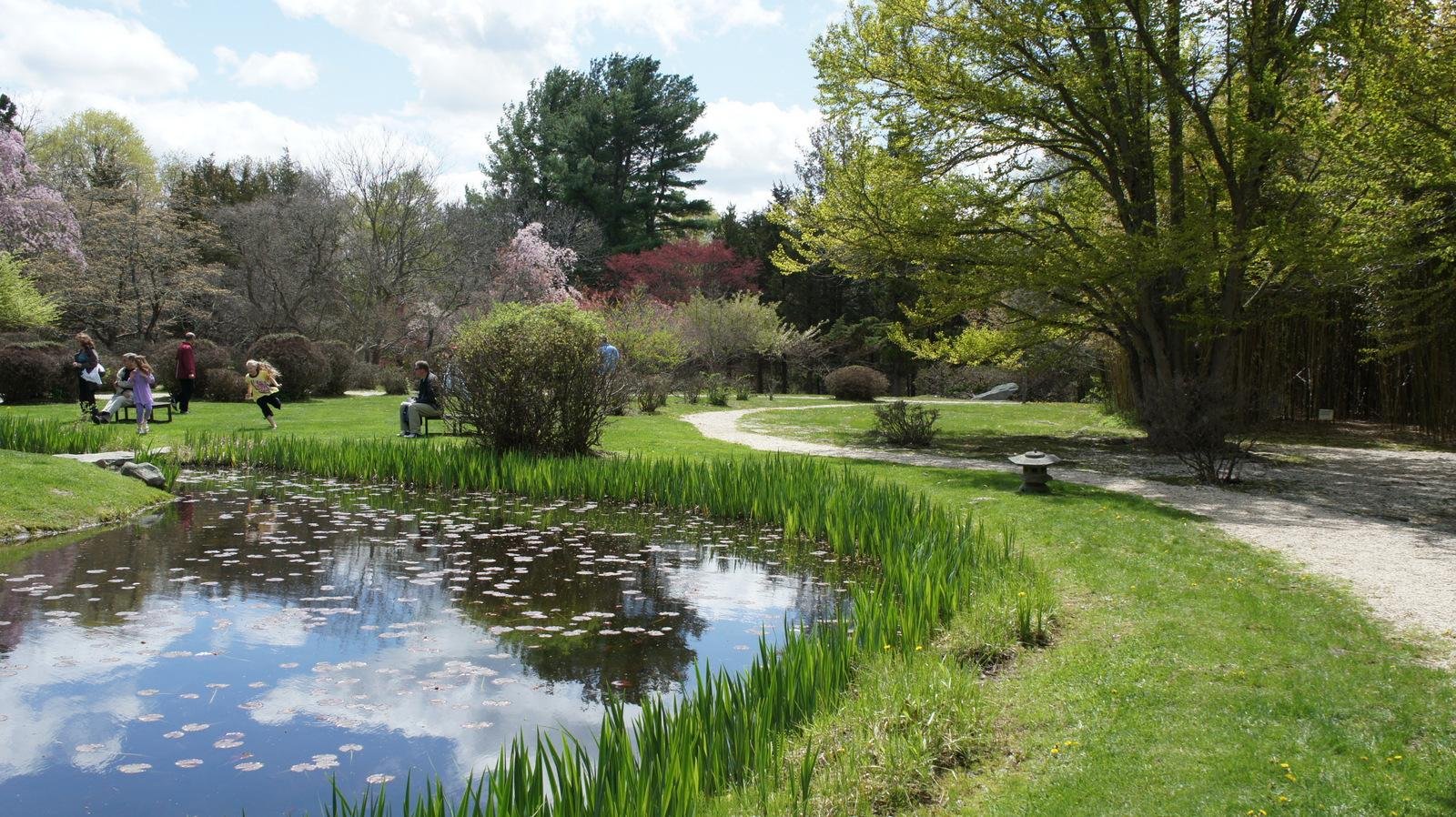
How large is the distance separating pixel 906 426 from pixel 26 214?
2453 cm

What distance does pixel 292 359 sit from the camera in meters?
21.9

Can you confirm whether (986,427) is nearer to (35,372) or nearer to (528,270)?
(35,372)

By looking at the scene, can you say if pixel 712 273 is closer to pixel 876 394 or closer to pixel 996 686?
pixel 876 394

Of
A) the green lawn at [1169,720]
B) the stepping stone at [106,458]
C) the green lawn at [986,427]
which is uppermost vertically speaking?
the green lawn at [986,427]

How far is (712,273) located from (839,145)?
7.22m

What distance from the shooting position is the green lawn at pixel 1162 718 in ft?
10.6

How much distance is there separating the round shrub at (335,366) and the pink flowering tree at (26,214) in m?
7.34

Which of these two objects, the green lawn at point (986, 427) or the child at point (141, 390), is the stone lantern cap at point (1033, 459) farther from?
the child at point (141, 390)

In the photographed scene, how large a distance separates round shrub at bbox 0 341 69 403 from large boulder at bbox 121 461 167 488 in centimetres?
1178

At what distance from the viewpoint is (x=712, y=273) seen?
3828cm

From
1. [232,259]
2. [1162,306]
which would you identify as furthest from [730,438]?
[232,259]

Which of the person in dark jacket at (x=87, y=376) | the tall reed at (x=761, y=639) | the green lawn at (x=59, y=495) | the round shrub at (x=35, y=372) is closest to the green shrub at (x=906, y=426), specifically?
the tall reed at (x=761, y=639)

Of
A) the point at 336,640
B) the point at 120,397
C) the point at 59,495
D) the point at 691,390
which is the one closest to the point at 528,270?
the point at 691,390

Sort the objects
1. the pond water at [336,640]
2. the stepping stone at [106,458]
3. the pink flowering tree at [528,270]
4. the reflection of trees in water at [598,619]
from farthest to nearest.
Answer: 1. the pink flowering tree at [528,270]
2. the stepping stone at [106,458]
3. the reflection of trees in water at [598,619]
4. the pond water at [336,640]
